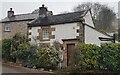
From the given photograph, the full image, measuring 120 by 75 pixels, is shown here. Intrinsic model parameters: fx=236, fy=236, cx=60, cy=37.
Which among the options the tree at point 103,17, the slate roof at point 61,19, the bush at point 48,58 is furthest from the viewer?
the tree at point 103,17

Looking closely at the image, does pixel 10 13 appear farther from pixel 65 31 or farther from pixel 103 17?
pixel 103 17

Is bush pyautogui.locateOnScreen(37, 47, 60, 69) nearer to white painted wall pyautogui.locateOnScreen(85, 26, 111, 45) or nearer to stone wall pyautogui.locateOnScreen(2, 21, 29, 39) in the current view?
white painted wall pyautogui.locateOnScreen(85, 26, 111, 45)

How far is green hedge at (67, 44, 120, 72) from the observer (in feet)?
53.7

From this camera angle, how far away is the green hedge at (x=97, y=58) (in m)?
16.4

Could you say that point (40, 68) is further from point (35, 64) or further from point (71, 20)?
point (71, 20)

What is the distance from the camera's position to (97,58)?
16.6m

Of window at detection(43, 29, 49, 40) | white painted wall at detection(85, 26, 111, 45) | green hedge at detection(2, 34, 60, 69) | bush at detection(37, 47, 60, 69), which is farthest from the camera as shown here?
window at detection(43, 29, 49, 40)

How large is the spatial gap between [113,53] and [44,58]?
539 centimetres

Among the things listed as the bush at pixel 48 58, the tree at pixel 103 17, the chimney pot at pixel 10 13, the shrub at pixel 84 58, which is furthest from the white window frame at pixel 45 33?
the tree at pixel 103 17

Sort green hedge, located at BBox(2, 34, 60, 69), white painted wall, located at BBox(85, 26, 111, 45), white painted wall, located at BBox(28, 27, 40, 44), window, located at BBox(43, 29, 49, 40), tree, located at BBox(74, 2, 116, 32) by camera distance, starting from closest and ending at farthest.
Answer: green hedge, located at BBox(2, 34, 60, 69), white painted wall, located at BBox(85, 26, 111, 45), window, located at BBox(43, 29, 49, 40), white painted wall, located at BBox(28, 27, 40, 44), tree, located at BBox(74, 2, 116, 32)

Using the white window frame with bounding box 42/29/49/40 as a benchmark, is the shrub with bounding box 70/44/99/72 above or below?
below

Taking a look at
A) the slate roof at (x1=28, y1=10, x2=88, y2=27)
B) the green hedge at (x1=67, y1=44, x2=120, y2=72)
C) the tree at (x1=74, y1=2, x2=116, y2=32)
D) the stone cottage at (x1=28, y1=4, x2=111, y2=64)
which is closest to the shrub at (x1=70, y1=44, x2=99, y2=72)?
the green hedge at (x1=67, y1=44, x2=120, y2=72)

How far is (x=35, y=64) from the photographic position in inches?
742

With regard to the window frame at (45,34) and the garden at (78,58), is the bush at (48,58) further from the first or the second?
the window frame at (45,34)
